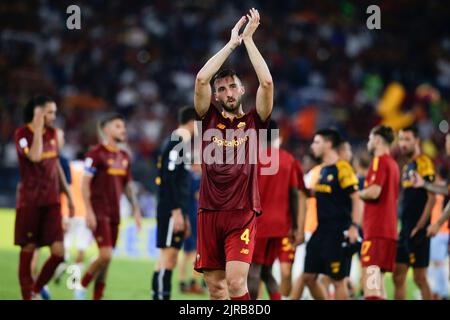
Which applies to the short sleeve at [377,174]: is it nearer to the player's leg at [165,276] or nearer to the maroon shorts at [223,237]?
the player's leg at [165,276]

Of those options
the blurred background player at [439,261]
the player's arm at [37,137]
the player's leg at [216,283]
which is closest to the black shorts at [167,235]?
the player's arm at [37,137]

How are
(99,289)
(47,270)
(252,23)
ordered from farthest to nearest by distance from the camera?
(99,289), (47,270), (252,23)

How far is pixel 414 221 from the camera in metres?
10.9

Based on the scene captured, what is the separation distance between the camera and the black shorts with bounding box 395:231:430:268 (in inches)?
426

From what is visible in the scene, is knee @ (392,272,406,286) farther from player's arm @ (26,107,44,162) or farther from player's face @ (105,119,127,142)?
player's arm @ (26,107,44,162)

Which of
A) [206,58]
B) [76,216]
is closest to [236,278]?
[76,216]

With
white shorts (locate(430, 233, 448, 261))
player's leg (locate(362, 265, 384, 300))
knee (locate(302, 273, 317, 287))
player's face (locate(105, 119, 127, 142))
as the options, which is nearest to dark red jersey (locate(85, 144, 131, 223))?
player's face (locate(105, 119, 127, 142))

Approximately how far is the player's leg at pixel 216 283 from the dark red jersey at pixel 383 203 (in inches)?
109

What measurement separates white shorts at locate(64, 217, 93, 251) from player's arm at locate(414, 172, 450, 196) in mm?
4932

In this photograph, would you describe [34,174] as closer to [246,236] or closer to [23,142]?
[23,142]

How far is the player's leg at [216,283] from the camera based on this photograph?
25.5 ft

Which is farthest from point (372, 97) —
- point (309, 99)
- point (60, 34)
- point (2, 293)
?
point (2, 293)

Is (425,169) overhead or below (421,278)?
overhead

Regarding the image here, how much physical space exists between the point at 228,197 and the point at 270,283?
2643mm
